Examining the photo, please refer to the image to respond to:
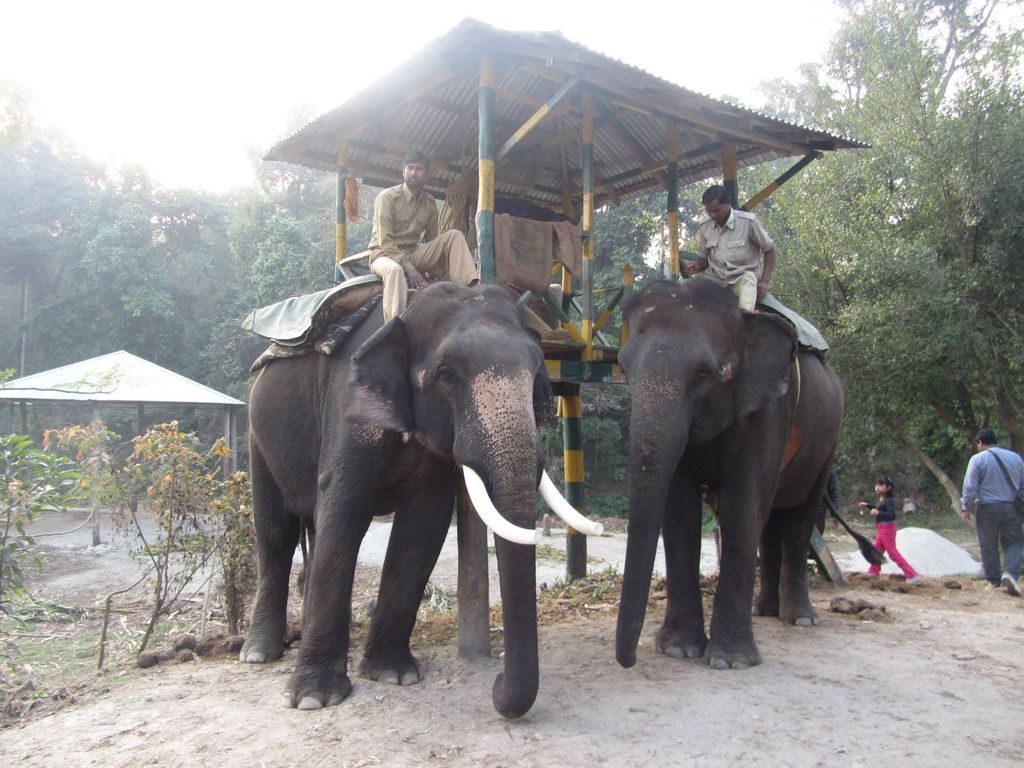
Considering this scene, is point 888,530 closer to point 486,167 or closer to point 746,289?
point 746,289

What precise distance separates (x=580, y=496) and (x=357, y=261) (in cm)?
Result: 459

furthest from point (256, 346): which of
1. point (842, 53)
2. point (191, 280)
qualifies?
point (842, 53)

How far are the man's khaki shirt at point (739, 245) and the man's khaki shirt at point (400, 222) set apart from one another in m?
2.26

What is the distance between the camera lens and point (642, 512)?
4.66 m

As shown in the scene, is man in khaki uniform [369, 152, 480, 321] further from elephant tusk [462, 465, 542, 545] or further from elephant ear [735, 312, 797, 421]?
elephant tusk [462, 465, 542, 545]

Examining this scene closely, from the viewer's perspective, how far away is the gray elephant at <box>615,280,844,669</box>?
4.74 meters

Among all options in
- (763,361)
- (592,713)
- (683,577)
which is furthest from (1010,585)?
(592,713)

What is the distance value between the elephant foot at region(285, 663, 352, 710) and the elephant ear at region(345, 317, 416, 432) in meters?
1.39

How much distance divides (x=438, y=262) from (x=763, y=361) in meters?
2.41

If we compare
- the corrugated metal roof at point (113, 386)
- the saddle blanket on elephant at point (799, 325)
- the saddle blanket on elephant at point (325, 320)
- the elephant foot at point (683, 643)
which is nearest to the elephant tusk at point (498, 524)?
the saddle blanket on elephant at point (325, 320)

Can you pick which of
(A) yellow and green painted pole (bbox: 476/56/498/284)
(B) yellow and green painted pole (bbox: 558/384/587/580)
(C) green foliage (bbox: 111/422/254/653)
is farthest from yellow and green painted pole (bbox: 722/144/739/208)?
(C) green foliage (bbox: 111/422/254/653)

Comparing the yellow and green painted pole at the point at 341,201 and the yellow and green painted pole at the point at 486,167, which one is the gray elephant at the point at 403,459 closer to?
the yellow and green painted pole at the point at 486,167

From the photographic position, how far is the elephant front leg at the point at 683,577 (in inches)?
213

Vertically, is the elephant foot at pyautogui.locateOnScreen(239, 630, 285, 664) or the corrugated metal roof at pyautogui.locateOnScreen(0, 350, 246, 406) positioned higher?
the corrugated metal roof at pyautogui.locateOnScreen(0, 350, 246, 406)
